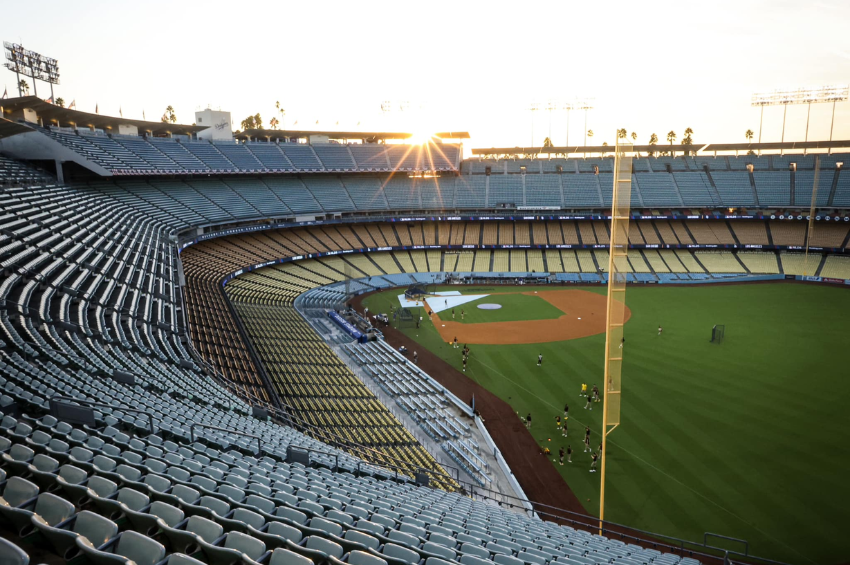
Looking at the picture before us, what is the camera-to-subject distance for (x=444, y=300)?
51.8 meters

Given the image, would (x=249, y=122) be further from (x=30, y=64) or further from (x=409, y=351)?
(x=409, y=351)

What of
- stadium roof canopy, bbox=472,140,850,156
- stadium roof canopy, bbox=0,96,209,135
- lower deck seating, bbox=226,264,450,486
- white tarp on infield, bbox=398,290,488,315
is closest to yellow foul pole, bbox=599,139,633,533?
lower deck seating, bbox=226,264,450,486

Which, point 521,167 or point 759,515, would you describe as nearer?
point 759,515

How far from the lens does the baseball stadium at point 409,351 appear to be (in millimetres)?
8031

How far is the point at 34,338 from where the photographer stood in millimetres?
14500

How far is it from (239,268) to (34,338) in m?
Answer: 34.6

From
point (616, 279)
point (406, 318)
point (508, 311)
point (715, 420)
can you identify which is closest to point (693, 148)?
point (508, 311)

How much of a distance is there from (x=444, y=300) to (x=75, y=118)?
39.4m

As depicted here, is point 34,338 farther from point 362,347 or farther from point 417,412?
point 362,347

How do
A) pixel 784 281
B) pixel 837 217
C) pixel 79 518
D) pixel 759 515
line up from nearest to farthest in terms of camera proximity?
pixel 79 518 < pixel 759 515 < pixel 784 281 < pixel 837 217

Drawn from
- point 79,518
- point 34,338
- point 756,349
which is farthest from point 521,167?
point 79,518

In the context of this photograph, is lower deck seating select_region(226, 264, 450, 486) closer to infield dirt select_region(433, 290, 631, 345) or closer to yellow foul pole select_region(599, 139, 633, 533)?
yellow foul pole select_region(599, 139, 633, 533)

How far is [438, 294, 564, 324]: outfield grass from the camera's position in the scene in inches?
1759

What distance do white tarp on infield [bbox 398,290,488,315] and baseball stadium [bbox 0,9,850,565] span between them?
32.6 inches
